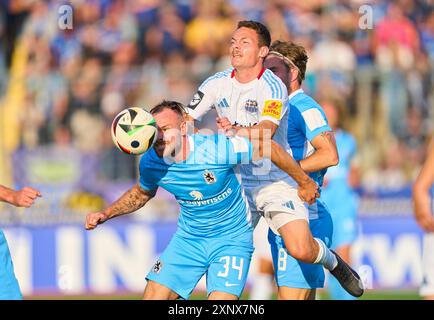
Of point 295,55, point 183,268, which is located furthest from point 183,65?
point 183,268

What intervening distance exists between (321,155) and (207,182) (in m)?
1.19

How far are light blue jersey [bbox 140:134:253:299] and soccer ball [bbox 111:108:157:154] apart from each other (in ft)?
1.12

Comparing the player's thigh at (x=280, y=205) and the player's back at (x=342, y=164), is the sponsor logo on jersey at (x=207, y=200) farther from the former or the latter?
the player's back at (x=342, y=164)

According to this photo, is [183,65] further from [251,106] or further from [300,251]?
[300,251]

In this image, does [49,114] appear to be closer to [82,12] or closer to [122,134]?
[82,12]

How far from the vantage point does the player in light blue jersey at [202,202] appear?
326 inches

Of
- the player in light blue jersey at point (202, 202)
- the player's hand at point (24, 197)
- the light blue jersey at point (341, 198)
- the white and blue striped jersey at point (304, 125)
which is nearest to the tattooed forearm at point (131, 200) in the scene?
the player in light blue jersey at point (202, 202)

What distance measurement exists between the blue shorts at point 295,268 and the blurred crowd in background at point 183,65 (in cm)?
507

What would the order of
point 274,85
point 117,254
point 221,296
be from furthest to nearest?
point 117,254, point 274,85, point 221,296

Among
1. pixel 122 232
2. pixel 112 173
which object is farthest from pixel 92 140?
pixel 122 232

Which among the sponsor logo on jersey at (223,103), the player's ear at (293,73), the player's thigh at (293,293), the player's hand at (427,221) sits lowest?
the player's thigh at (293,293)

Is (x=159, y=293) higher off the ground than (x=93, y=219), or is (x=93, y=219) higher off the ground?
→ (x=93, y=219)

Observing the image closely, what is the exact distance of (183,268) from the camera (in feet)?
27.9

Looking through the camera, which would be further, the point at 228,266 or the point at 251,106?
the point at 251,106
